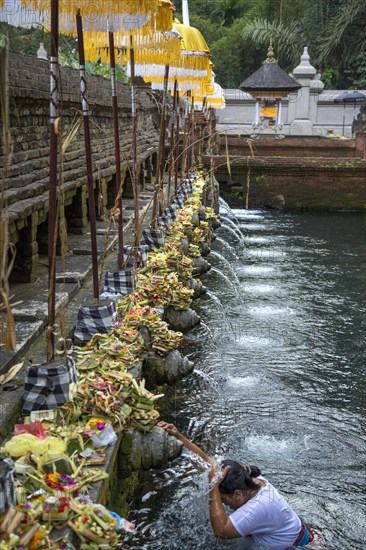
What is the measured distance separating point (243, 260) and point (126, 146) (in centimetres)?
396

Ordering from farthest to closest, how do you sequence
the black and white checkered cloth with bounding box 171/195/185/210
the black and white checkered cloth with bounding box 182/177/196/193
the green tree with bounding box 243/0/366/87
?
the green tree with bounding box 243/0/366/87 → the black and white checkered cloth with bounding box 182/177/196/193 → the black and white checkered cloth with bounding box 171/195/185/210

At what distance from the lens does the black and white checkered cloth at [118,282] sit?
295 inches

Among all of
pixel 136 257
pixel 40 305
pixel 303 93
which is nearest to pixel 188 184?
pixel 136 257

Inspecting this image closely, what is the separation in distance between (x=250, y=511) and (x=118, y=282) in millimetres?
3339

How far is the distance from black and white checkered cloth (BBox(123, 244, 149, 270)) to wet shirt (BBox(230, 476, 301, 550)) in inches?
150

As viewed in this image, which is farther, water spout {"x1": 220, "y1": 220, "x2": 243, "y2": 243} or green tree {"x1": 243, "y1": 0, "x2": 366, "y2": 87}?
green tree {"x1": 243, "y1": 0, "x2": 366, "y2": 87}

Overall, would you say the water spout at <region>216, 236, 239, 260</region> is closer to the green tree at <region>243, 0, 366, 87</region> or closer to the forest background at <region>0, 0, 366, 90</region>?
the forest background at <region>0, 0, 366, 90</region>

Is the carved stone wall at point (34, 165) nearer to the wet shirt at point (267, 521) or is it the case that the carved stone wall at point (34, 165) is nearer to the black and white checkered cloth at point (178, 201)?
the black and white checkered cloth at point (178, 201)

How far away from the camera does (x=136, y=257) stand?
824cm

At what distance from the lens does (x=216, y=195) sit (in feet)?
62.7

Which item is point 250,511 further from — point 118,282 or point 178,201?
point 178,201

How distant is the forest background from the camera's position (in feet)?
121

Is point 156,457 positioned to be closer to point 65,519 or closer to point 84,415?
point 84,415

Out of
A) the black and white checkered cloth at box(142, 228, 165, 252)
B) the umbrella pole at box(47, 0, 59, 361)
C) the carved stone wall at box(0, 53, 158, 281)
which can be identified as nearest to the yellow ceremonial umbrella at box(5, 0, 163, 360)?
the umbrella pole at box(47, 0, 59, 361)
